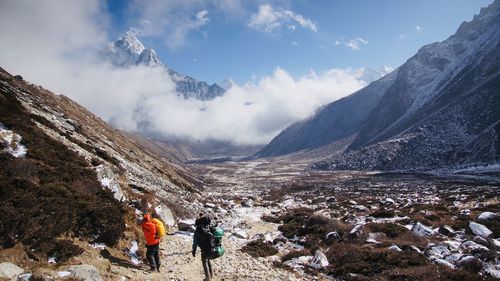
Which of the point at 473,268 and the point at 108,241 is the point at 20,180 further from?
the point at 473,268

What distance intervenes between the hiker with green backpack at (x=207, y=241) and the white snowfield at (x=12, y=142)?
12288 millimetres

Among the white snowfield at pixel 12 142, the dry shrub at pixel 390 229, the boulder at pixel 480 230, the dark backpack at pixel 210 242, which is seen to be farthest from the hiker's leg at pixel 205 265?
the boulder at pixel 480 230

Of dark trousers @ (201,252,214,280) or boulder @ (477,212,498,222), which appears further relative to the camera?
boulder @ (477,212,498,222)

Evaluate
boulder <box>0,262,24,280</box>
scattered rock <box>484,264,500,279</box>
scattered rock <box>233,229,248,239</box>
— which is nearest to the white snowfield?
boulder <box>0,262,24,280</box>

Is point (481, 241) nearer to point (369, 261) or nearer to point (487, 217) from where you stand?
point (369, 261)

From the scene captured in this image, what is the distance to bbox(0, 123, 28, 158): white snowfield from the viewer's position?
20.2m

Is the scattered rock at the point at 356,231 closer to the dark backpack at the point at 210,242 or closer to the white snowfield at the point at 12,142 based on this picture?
the dark backpack at the point at 210,242

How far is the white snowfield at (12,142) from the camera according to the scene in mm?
20175

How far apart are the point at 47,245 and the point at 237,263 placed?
29.6 feet

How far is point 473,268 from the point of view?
15.2 meters

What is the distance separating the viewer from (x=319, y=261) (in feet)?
61.9

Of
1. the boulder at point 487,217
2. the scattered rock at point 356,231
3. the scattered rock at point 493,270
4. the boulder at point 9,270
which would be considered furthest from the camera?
the boulder at point 487,217

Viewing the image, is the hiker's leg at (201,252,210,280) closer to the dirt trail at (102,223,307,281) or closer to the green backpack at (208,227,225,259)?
the green backpack at (208,227,225,259)

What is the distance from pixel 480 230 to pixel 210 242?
59.1 ft
